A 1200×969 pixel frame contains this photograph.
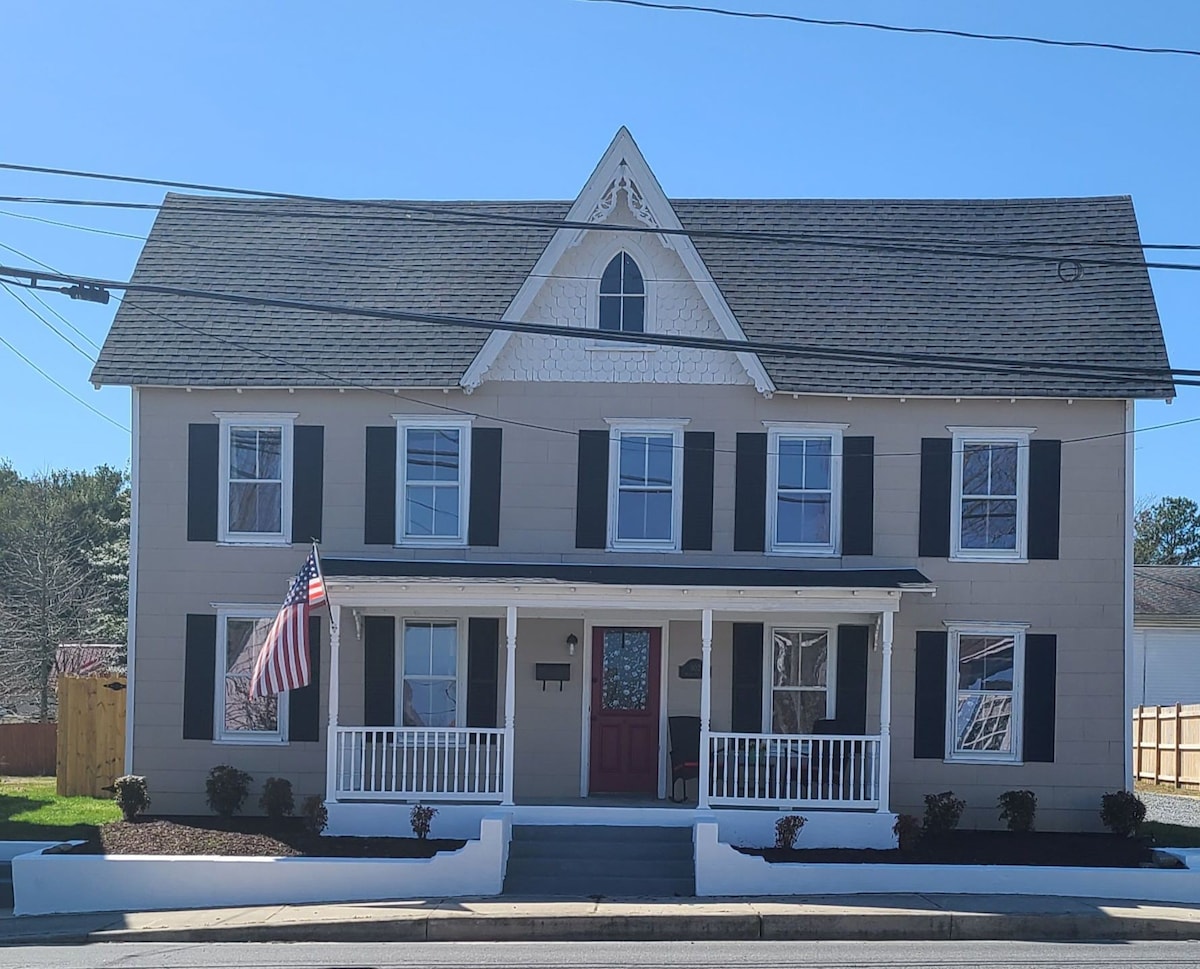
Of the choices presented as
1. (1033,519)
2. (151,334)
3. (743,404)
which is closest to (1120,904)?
(1033,519)

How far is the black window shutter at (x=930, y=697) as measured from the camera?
→ 58.9ft

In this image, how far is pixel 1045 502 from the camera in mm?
17984

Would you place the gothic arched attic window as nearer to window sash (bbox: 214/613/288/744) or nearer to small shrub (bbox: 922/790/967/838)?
window sash (bbox: 214/613/288/744)

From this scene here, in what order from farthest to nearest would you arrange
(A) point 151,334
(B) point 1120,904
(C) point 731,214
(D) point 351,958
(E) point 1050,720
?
(C) point 731,214 → (A) point 151,334 → (E) point 1050,720 → (B) point 1120,904 → (D) point 351,958

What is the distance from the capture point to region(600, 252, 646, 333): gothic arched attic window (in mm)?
18344

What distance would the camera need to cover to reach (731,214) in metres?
20.9

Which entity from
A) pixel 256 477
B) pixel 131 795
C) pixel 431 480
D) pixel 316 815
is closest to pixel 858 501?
pixel 431 480

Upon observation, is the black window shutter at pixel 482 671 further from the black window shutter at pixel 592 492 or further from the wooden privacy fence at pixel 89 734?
the wooden privacy fence at pixel 89 734

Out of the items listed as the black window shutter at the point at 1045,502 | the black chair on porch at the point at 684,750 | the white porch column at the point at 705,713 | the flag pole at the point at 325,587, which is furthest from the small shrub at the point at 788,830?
the flag pole at the point at 325,587

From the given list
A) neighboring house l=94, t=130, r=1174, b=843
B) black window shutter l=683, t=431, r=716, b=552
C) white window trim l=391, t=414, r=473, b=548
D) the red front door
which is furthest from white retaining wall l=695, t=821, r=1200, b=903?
white window trim l=391, t=414, r=473, b=548

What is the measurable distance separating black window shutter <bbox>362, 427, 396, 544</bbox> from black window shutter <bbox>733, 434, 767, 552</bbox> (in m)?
4.55

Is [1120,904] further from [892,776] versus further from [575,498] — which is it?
[575,498]

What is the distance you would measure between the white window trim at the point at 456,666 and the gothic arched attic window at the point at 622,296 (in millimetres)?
4440

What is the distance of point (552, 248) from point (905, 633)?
6.83 m
